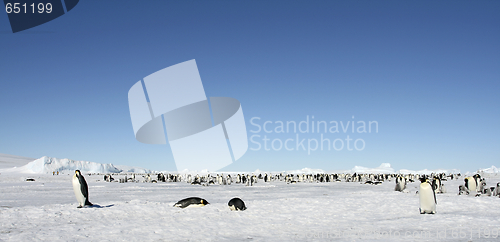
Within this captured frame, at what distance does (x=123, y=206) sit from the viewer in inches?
476

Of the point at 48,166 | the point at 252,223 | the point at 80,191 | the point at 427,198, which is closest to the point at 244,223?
the point at 252,223

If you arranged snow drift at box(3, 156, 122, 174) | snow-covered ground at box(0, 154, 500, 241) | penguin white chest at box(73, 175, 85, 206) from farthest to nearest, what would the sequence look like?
snow drift at box(3, 156, 122, 174)
penguin white chest at box(73, 175, 85, 206)
snow-covered ground at box(0, 154, 500, 241)

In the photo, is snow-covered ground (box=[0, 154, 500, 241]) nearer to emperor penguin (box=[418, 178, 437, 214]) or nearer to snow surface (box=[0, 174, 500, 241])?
snow surface (box=[0, 174, 500, 241])

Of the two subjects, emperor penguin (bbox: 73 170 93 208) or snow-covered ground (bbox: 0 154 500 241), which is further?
emperor penguin (bbox: 73 170 93 208)

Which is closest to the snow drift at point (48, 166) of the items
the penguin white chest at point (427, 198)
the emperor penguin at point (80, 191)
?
the emperor penguin at point (80, 191)

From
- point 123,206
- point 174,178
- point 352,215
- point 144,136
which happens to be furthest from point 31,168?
point 352,215

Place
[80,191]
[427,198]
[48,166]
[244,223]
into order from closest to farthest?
[244,223], [427,198], [80,191], [48,166]

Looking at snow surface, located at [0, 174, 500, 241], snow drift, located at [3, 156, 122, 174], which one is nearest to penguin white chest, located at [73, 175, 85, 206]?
snow surface, located at [0, 174, 500, 241]

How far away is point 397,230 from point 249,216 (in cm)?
444

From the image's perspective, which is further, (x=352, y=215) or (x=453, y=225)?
(x=352, y=215)

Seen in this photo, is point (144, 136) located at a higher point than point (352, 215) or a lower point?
higher

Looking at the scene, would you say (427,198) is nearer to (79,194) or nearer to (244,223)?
(244,223)

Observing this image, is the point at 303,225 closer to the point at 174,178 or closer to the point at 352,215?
the point at 352,215

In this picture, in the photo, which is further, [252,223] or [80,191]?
[80,191]
